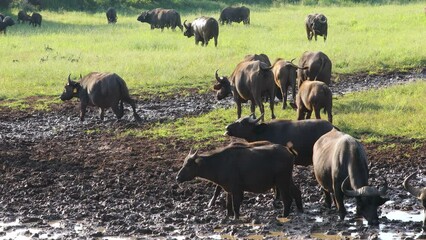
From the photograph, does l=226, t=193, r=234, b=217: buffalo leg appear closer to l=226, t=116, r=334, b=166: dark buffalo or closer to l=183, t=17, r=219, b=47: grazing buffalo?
l=226, t=116, r=334, b=166: dark buffalo

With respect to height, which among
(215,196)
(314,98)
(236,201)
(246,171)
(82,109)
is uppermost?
(246,171)

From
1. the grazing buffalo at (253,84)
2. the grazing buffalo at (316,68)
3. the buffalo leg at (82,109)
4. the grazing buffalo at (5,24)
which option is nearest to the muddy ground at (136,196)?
the buffalo leg at (82,109)

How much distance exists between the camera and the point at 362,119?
54.6ft

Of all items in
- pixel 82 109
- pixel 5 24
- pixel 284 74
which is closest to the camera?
pixel 284 74

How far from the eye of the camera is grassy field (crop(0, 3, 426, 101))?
23172 millimetres

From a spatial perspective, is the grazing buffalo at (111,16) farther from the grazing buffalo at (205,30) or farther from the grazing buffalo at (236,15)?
the grazing buffalo at (205,30)

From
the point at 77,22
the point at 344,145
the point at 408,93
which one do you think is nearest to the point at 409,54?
the point at 408,93

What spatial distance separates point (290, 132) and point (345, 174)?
218 centimetres

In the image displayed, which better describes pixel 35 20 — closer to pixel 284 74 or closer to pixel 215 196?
pixel 284 74

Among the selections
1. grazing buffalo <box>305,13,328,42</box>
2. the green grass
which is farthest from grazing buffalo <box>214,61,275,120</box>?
grazing buffalo <box>305,13,328,42</box>

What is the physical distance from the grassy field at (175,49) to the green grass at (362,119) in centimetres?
388

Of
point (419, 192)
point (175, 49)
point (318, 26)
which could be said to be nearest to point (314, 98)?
point (419, 192)

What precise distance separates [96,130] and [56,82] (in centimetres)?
596

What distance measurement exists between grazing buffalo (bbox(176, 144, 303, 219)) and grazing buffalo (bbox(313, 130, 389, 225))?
38 centimetres
